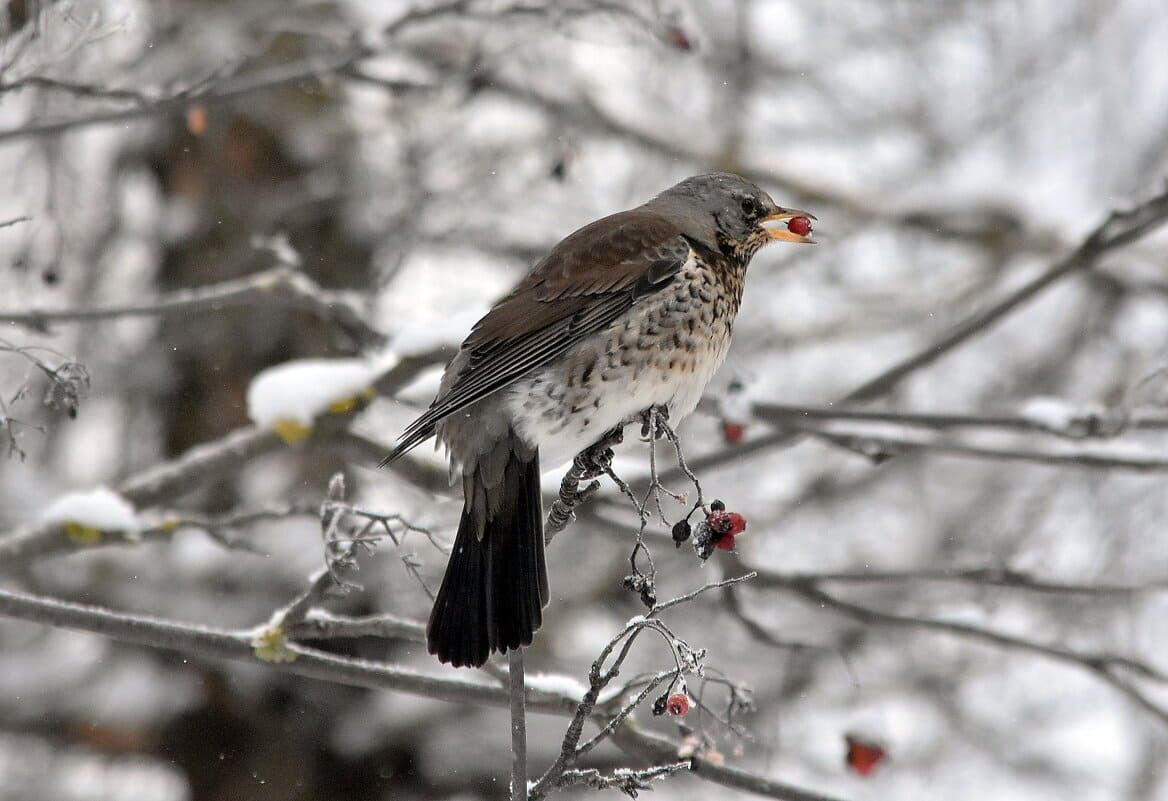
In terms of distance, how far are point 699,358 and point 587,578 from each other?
3.20 m

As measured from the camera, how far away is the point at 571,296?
3156mm

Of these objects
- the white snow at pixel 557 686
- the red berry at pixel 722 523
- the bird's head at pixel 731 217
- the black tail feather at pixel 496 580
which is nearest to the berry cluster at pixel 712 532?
the red berry at pixel 722 523

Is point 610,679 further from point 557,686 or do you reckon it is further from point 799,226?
point 799,226

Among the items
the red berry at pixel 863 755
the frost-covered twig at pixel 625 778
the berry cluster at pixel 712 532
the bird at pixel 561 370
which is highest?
the bird at pixel 561 370

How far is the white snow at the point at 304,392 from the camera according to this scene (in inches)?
164

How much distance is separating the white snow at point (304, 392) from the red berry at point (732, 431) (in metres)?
1.26

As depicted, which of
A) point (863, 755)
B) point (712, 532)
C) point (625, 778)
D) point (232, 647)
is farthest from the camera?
point (863, 755)

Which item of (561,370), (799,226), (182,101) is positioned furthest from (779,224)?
(182,101)

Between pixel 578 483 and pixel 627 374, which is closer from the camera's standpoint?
pixel 578 483

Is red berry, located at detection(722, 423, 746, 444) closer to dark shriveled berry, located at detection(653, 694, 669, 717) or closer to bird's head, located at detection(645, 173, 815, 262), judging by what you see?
bird's head, located at detection(645, 173, 815, 262)

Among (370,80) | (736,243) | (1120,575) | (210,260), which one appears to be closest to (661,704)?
(736,243)

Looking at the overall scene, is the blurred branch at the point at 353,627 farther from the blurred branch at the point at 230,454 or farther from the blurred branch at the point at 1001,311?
the blurred branch at the point at 1001,311

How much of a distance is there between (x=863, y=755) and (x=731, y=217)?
1641 mm

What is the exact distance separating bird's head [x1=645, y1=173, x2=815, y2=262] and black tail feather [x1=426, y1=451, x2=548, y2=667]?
97 centimetres
